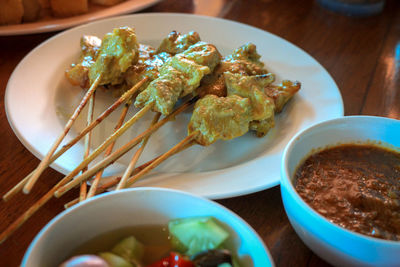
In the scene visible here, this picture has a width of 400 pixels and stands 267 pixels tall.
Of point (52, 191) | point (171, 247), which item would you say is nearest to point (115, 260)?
point (171, 247)

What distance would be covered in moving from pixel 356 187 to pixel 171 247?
0.70m

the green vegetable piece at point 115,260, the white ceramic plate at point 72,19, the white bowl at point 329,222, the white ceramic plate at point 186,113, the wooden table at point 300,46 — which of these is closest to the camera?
the green vegetable piece at point 115,260

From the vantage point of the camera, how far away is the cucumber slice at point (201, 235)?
1113mm

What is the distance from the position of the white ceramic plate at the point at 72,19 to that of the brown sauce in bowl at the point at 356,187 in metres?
2.03

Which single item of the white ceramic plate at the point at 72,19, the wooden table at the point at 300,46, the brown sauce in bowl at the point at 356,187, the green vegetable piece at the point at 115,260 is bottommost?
the wooden table at the point at 300,46

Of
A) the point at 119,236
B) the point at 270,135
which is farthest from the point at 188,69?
the point at 119,236

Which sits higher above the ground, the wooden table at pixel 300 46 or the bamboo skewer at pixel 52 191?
the bamboo skewer at pixel 52 191

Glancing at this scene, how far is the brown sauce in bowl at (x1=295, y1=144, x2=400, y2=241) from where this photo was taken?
1.29 m

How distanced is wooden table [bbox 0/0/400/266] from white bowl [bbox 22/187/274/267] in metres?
0.40

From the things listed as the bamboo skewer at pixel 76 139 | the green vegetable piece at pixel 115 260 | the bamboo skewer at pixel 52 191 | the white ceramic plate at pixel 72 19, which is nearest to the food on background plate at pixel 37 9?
the white ceramic plate at pixel 72 19

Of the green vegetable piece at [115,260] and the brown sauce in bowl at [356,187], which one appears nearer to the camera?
the green vegetable piece at [115,260]

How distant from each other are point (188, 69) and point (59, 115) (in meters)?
0.74

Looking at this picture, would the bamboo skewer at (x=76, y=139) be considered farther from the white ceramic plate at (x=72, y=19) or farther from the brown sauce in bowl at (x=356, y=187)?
the white ceramic plate at (x=72, y=19)

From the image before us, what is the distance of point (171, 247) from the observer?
1.16 meters
